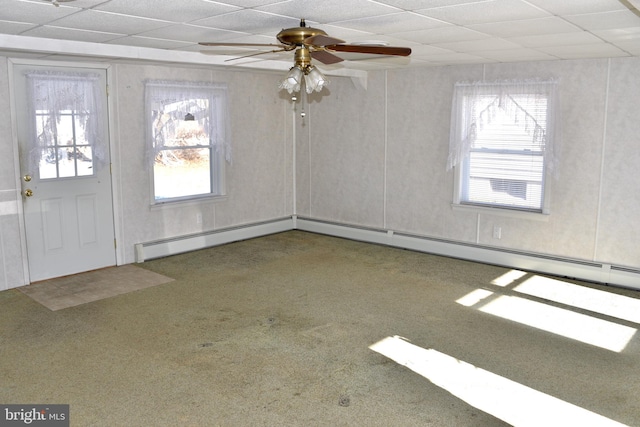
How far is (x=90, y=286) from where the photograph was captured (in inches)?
222

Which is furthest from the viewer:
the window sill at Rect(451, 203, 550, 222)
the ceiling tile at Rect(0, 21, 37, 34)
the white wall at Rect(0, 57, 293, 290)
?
the window sill at Rect(451, 203, 550, 222)

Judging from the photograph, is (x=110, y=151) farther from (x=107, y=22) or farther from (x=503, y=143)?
(x=503, y=143)

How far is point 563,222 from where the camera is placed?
5.93m

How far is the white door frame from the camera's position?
5.43 meters

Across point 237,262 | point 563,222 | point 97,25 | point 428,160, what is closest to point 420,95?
point 428,160

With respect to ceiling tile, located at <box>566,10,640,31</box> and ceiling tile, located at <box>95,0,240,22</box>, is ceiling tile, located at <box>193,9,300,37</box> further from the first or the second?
ceiling tile, located at <box>566,10,640,31</box>

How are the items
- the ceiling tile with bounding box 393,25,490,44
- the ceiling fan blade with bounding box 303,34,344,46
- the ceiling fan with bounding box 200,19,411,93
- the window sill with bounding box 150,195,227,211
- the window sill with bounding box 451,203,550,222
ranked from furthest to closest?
the window sill with bounding box 150,195,227,211 → the window sill with bounding box 451,203,550,222 → the ceiling tile with bounding box 393,25,490,44 → the ceiling fan with bounding box 200,19,411,93 → the ceiling fan blade with bounding box 303,34,344,46

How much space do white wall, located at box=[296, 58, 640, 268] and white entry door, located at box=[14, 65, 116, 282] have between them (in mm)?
3015

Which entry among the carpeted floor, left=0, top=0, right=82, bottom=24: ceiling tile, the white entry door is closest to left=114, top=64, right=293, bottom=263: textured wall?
the white entry door

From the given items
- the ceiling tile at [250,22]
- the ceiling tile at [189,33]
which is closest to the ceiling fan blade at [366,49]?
the ceiling tile at [250,22]

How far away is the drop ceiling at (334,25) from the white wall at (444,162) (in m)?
0.52

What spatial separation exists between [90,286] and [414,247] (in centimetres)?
376

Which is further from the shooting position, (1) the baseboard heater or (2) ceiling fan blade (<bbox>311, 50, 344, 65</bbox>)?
(1) the baseboard heater

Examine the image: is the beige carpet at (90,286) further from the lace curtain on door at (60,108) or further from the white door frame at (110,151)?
the lace curtain on door at (60,108)
